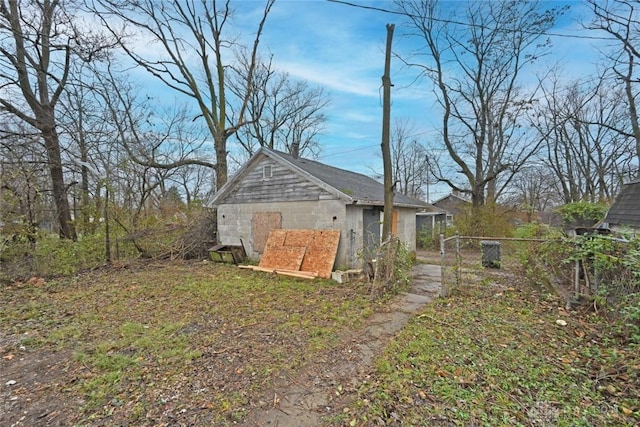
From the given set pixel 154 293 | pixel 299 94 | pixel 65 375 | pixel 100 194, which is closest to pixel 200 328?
pixel 65 375

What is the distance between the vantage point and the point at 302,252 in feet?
28.2

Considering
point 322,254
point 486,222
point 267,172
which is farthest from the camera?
point 486,222

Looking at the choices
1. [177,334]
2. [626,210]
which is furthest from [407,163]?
[177,334]

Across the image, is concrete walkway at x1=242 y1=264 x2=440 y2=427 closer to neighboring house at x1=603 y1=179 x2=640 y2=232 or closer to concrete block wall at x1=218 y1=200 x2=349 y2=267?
concrete block wall at x1=218 y1=200 x2=349 y2=267

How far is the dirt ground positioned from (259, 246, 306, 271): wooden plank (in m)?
4.38

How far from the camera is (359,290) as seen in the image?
21.8 ft

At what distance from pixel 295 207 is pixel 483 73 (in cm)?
1487

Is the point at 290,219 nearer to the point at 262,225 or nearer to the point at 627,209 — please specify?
the point at 262,225

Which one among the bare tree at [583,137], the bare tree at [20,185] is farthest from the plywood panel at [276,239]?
the bare tree at [583,137]

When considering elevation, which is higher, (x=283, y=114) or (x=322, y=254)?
(x=283, y=114)

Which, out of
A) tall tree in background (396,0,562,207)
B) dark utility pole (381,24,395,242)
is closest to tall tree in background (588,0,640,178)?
tall tree in background (396,0,562,207)

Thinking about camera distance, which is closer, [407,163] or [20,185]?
[20,185]

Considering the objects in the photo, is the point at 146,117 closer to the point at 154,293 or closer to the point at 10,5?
the point at 10,5

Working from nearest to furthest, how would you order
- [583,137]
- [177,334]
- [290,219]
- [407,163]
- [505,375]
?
1. [505,375]
2. [177,334]
3. [290,219]
4. [583,137]
5. [407,163]
